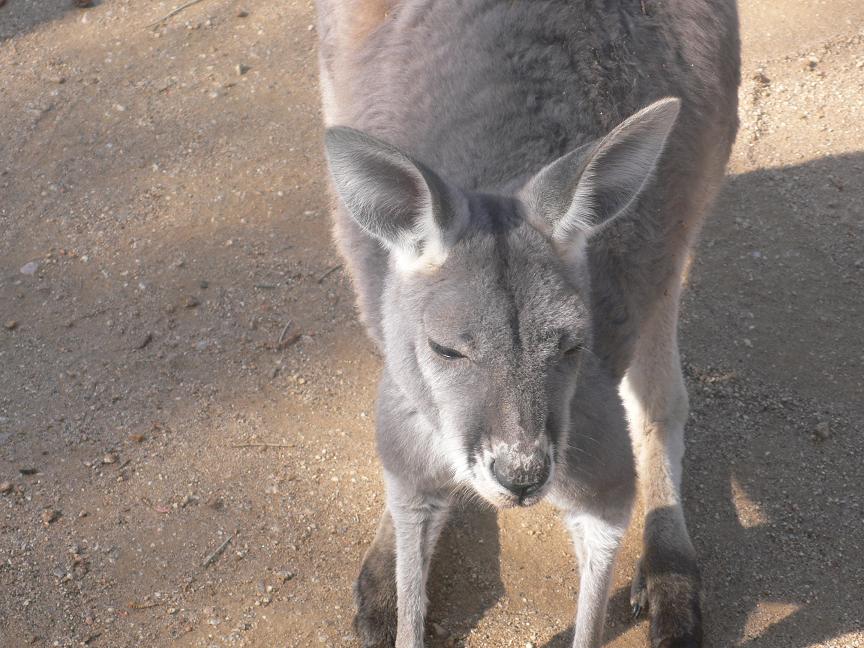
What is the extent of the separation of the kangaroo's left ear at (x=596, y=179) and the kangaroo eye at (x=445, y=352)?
372mm

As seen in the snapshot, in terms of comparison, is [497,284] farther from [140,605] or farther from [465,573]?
[140,605]

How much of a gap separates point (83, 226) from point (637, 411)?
8.36 feet

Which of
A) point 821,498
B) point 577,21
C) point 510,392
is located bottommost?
point 821,498

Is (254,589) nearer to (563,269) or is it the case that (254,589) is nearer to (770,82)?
(563,269)

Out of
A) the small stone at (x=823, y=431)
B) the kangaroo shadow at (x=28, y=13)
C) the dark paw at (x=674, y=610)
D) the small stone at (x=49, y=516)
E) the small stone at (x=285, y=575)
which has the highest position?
the kangaroo shadow at (x=28, y=13)

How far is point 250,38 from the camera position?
16.4 ft

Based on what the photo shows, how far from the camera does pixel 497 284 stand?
6.68 ft

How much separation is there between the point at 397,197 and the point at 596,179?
457 millimetres

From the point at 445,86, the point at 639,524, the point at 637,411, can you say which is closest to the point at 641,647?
the point at 639,524

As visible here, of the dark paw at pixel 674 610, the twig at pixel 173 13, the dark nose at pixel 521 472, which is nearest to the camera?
the dark nose at pixel 521 472

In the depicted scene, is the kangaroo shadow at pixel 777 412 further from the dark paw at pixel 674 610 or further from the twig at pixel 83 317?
the twig at pixel 83 317

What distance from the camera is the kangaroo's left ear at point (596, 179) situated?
2010mm

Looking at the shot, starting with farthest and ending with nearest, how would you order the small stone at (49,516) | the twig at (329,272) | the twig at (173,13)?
1. the twig at (173,13)
2. the twig at (329,272)
3. the small stone at (49,516)

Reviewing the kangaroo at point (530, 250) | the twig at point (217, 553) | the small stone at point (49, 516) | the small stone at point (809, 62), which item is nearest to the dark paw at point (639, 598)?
the kangaroo at point (530, 250)
